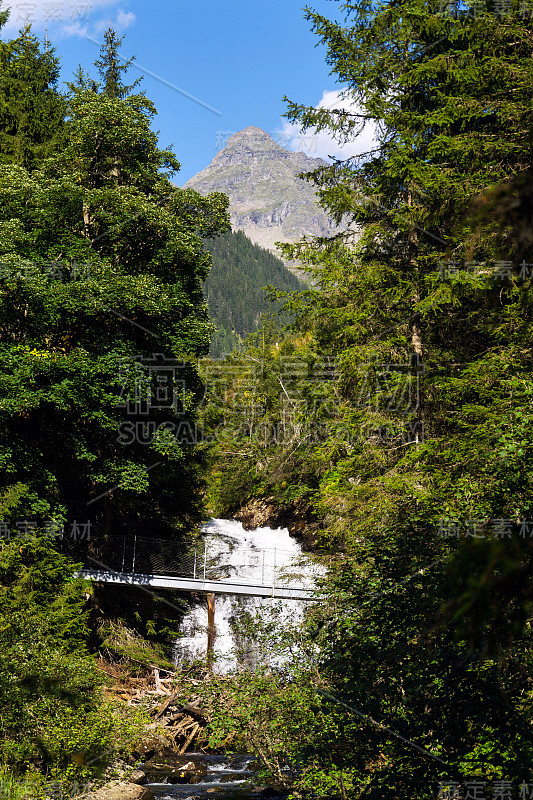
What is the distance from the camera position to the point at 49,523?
15.3 m

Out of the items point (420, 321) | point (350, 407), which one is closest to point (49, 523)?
point (350, 407)

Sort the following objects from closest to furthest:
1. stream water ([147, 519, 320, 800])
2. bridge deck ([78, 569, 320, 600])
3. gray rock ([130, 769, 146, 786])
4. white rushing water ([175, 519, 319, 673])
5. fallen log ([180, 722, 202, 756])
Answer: stream water ([147, 519, 320, 800]) → gray rock ([130, 769, 146, 786]) → fallen log ([180, 722, 202, 756]) → bridge deck ([78, 569, 320, 600]) → white rushing water ([175, 519, 319, 673])

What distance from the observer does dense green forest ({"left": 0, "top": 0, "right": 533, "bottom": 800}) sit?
5.79 metres

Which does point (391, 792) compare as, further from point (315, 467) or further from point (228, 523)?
point (228, 523)

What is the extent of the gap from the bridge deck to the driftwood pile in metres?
3.65

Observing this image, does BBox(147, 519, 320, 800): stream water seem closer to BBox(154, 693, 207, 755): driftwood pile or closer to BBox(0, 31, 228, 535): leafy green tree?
BBox(154, 693, 207, 755): driftwood pile

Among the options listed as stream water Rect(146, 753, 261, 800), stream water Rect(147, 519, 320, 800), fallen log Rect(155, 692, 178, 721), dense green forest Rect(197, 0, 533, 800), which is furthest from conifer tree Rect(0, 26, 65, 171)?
stream water Rect(146, 753, 261, 800)

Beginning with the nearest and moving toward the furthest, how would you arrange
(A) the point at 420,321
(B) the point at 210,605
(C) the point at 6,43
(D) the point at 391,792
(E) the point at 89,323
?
(D) the point at 391,792, (A) the point at 420,321, (E) the point at 89,323, (B) the point at 210,605, (C) the point at 6,43

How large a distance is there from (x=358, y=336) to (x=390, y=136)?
4623 mm

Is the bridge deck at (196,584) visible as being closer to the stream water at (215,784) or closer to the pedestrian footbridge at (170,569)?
the pedestrian footbridge at (170,569)

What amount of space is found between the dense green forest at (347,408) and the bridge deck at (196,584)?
802mm

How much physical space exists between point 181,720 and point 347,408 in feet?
25.6

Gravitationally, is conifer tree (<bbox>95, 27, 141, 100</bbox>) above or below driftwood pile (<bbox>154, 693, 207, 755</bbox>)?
above

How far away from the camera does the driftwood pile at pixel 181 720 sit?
1454cm
